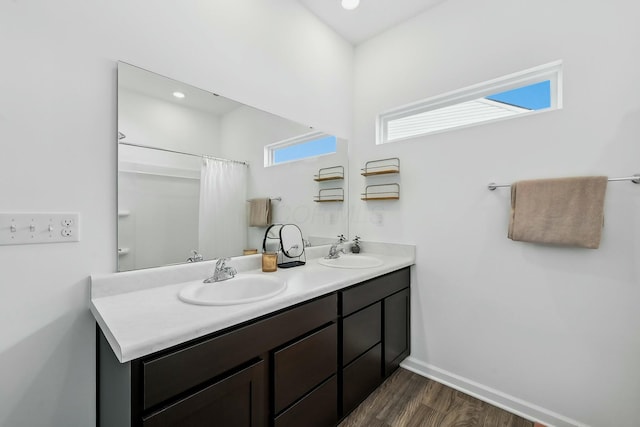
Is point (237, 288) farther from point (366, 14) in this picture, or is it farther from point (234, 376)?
point (366, 14)

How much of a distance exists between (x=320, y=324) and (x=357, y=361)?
0.47 m

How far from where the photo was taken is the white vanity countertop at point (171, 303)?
0.83 m

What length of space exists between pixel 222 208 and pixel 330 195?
963mm

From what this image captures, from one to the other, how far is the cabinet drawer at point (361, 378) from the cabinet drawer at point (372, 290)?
0.33m

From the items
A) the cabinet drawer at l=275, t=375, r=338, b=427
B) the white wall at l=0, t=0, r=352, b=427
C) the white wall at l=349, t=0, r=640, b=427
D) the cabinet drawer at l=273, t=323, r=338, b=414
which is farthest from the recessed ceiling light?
the cabinet drawer at l=275, t=375, r=338, b=427

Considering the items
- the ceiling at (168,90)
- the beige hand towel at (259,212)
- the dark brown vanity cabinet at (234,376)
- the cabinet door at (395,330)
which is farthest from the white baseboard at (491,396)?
the ceiling at (168,90)

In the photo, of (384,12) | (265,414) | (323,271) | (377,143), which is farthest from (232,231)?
(384,12)

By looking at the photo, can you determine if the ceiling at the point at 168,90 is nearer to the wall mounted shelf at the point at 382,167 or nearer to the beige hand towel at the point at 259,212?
the beige hand towel at the point at 259,212

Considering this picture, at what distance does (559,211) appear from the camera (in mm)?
1477

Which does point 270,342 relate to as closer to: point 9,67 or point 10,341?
point 10,341

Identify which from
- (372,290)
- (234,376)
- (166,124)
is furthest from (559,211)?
(166,124)

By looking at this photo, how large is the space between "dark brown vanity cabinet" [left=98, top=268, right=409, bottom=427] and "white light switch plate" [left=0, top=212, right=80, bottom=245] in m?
0.48

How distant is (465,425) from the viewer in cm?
157

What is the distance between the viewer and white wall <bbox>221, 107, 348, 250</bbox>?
1.71 metres
